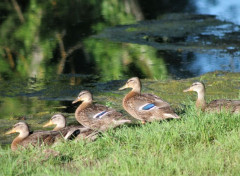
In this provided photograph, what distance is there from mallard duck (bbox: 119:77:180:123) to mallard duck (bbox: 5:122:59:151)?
1639mm

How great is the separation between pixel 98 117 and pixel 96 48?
7.44 metres

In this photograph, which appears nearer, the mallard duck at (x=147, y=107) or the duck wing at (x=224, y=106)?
the duck wing at (x=224, y=106)

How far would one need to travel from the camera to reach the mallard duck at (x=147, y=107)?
8.03 meters

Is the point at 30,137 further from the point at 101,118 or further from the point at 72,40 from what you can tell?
the point at 72,40

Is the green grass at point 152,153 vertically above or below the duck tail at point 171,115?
above

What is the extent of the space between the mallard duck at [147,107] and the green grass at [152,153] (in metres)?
0.80

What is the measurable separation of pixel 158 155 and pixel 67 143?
1.23 m

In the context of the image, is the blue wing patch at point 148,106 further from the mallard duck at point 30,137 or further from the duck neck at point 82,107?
the mallard duck at point 30,137

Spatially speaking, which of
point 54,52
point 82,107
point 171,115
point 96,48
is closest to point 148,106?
point 171,115

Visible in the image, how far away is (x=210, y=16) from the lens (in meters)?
20.0

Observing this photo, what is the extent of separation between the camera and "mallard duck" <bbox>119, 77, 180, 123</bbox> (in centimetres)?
803

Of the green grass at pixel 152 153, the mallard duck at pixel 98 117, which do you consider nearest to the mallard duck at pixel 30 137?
the green grass at pixel 152 153

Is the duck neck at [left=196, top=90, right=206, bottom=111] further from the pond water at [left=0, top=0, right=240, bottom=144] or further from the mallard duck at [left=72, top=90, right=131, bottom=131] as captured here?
the pond water at [left=0, top=0, right=240, bottom=144]

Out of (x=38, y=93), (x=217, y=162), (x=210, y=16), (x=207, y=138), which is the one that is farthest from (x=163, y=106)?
(x=210, y=16)
